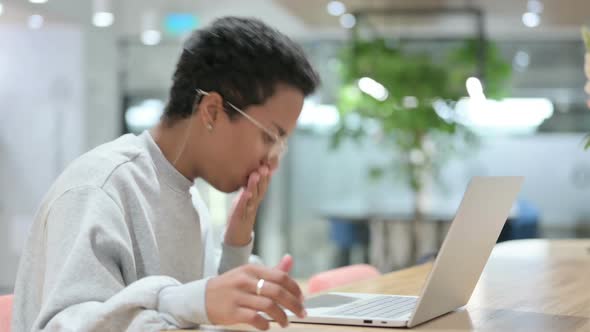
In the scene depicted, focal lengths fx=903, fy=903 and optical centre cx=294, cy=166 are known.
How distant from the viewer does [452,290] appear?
58.3 inches

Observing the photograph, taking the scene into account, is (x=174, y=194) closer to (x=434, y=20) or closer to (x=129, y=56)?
(x=129, y=56)

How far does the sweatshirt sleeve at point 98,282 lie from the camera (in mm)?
1310

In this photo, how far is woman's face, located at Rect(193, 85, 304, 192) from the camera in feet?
5.59

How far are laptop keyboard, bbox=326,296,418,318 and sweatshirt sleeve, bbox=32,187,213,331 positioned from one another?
10.9 inches

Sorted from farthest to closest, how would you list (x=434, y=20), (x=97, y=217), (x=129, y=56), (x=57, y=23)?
1. (x=434, y=20)
2. (x=129, y=56)
3. (x=57, y=23)
4. (x=97, y=217)

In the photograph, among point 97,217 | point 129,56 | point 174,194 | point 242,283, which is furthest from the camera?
point 129,56

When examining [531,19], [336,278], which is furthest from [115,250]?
[531,19]

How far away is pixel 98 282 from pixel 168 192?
379 millimetres

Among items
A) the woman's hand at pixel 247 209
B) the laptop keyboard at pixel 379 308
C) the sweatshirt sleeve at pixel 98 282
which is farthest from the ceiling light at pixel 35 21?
the laptop keyboard at pixel 379 308

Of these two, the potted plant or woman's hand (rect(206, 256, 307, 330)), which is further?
the potted plant

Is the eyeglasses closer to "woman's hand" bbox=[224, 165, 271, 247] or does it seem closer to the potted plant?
"woman's hand" bbox=[224, 165, 271, 247]

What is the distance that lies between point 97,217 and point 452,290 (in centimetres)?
59

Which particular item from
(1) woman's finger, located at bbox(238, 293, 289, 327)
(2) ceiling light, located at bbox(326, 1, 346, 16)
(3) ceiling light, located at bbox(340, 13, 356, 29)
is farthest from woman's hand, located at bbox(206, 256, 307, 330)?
(3) ceiling light, located at bbox(340, 13, 356, 29)

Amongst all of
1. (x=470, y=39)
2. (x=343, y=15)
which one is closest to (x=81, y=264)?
(x=343, y=15)
